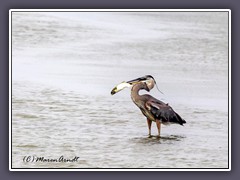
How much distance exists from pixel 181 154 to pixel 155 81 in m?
0.40

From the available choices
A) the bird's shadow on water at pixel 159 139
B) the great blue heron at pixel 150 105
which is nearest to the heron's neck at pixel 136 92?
the great blue heron at pixel 150 105

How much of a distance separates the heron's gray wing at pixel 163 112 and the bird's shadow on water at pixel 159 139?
80 millimetres

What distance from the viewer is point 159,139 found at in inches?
103

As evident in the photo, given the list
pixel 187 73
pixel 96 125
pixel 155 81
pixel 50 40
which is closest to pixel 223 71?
pixel 187 73

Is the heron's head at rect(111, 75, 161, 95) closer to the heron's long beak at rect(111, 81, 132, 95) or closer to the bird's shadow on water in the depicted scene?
the heron's long beak at rect(111, 81, 132, 95)

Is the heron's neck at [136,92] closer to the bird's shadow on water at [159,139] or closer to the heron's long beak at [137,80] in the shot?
the heron's long beak at [137,80]

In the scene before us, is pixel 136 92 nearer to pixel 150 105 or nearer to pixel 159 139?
pixel 150 105

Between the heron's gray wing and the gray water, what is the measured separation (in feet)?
0.10

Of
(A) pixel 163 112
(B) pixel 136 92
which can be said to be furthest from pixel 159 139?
(B) pixel 136 92

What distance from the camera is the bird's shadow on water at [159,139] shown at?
259cm

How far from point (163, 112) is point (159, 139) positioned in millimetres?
146

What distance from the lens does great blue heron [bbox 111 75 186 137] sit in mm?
2611

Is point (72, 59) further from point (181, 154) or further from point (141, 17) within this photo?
point (181, 154)
